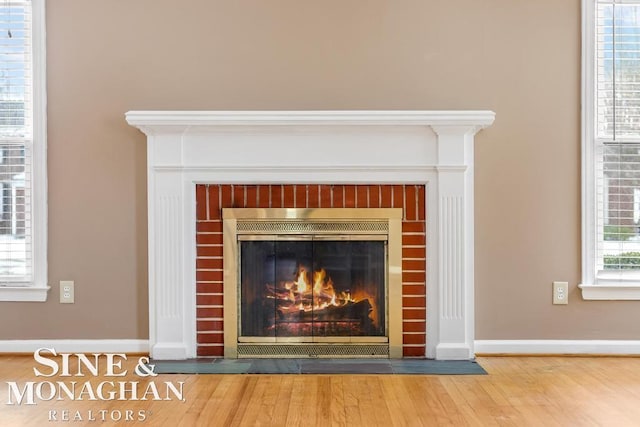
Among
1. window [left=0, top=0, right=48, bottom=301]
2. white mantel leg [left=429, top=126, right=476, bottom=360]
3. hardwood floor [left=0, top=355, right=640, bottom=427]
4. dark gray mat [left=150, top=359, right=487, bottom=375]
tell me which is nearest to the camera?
hardwood floor [left=0, top=355, right=640, bottom=427]

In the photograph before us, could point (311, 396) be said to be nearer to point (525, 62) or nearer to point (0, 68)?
point (525, 62)

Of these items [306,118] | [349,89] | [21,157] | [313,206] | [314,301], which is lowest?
[314,301]

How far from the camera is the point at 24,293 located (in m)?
3.34

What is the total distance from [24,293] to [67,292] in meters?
0.25

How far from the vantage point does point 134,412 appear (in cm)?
246

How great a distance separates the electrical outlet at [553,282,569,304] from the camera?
10.9 feet

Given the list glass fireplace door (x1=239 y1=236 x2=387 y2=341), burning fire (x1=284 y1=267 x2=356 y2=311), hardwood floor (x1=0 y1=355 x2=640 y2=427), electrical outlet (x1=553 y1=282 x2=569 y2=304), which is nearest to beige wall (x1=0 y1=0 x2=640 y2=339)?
electrical outlet (x1=553 y1=282 x2=569 y2=304)

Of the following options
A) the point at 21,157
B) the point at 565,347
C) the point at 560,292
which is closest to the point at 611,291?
the point at 560,292

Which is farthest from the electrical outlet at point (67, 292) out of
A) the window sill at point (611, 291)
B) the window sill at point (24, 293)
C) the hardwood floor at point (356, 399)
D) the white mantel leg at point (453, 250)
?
the window sill at point (611, 291)

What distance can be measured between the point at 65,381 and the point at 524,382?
2.30m

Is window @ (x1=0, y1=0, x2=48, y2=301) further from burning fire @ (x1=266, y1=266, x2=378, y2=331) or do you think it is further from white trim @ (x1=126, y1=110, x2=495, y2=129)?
burning fire @ (x1=266, y1=266, x2=378, y2=331)

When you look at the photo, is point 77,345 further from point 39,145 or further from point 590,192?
point 590,192

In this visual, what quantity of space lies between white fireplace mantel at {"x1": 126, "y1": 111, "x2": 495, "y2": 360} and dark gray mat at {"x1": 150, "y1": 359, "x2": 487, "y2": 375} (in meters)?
0.11

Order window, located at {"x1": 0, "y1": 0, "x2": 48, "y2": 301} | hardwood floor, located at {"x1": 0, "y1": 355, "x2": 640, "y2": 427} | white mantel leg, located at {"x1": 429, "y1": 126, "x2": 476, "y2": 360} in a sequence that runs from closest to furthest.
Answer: hardwood floor, located at {"x1": 0, "y1": 355, "x2": 640, "y2": 427}, white mantel leg, located at {"x1": 429, "y1": 126, "x2": 476, "y2": 360}, window, located at {"x1": 0, "y1": 0, "x2": 48, "y2": 301}
